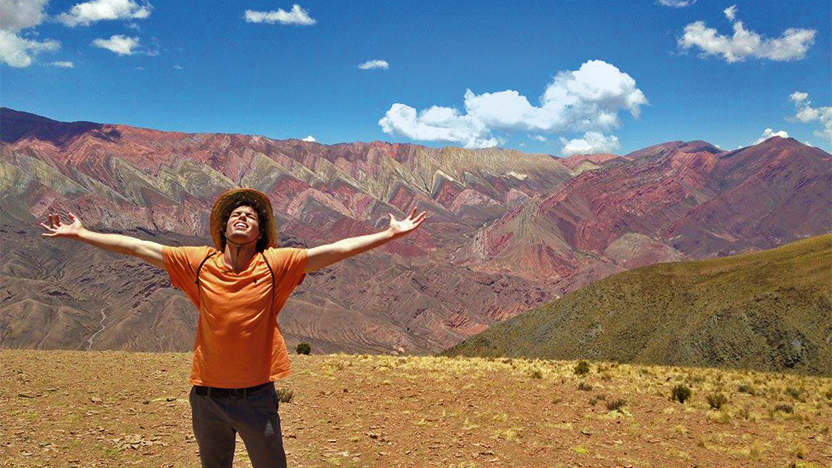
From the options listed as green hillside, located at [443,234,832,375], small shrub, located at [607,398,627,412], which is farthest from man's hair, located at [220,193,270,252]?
green hillside, located at [443,234,832,375]

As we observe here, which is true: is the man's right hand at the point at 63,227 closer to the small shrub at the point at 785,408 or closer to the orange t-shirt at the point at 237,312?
the orange t-shirt at the point at 237,312

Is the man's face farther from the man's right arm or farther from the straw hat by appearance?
the man's right arm

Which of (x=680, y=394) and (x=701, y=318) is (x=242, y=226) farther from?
(x=701, y=318)

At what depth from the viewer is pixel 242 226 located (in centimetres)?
521

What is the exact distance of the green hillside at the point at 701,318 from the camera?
151ft

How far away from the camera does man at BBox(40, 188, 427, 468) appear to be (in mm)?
5090

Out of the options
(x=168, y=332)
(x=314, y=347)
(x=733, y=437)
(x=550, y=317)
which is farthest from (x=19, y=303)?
(x=733, y=437)

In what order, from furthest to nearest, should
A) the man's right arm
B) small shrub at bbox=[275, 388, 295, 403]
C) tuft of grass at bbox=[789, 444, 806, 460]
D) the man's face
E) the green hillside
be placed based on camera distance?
the green hillside
small shrub at bbox=[275, 388, 295, 403]
tuft of grass at bbox=[789, 444, 806, 460]
the man's right arm
the man's face

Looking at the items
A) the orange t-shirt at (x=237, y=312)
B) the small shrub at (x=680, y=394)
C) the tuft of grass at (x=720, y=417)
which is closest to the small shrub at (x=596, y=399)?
the small shrub at (x=680, y=394)

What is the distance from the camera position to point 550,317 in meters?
66.6

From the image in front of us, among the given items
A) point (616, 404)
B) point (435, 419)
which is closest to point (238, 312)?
point (435, 419)

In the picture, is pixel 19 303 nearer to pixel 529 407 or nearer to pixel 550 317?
pixel 550 317

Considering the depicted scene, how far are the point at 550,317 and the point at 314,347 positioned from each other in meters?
128

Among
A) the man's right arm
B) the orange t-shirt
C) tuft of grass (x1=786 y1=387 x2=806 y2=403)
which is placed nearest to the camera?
the orange t-shirt
